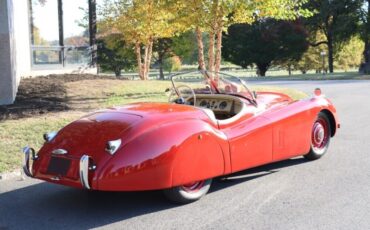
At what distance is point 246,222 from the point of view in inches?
171

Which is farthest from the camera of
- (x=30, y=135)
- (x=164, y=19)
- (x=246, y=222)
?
(x=164, y=19)

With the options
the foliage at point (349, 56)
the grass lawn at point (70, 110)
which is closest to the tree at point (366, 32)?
the foliage at point (349, 56)

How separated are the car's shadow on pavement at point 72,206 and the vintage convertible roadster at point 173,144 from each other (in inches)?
12.6

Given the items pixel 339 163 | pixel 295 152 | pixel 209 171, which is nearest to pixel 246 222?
pixel 209 171

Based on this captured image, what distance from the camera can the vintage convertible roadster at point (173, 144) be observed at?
175 inches

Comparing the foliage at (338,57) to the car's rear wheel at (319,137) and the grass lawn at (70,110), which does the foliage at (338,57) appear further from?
the car's rear wheel at (319,137)

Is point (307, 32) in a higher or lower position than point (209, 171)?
higher

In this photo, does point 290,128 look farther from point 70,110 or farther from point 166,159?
point 70,110

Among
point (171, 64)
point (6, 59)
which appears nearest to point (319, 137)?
point (6, 59)

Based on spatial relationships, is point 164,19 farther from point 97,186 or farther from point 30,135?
point 97,186

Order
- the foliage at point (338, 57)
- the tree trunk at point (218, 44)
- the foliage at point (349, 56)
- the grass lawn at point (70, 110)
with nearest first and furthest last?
the grass lawn at point (70, 110) < the tree trunk at point (218, 44) < the foliage at point (338, 57) < the foliage at point (349, 56)

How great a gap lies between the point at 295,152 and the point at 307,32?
146 feet

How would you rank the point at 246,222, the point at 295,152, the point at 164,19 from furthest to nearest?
the point at 164,19 < the point at 295,152 < the point at 246,222

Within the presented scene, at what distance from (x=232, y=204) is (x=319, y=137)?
7.73 feet
